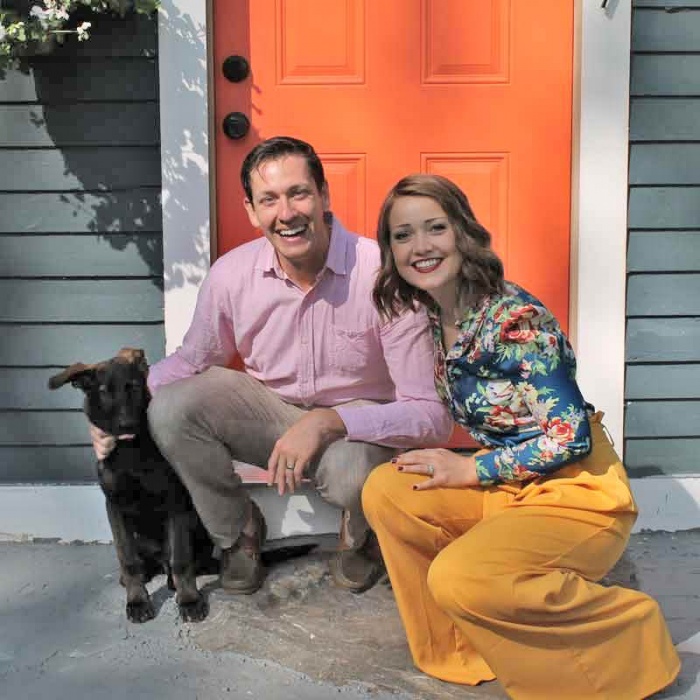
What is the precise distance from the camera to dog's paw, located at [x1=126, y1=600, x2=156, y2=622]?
2.59m

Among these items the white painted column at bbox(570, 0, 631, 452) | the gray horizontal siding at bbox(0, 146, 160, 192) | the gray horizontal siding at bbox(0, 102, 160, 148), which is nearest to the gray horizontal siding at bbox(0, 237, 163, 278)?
the gray horizontal siding at bbox(0, 146, 160, 192)

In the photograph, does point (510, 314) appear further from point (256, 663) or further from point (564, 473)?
point (256, 663)

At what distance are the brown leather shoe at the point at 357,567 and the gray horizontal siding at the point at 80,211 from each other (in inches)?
49.6

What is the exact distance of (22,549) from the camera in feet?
10.4

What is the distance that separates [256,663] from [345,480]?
0.54 metres

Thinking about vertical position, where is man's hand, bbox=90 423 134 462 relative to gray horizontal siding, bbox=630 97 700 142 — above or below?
below

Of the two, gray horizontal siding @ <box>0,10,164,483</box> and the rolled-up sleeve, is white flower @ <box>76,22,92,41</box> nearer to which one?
gray horizontal siding @ <box>0,10,164,483</box>

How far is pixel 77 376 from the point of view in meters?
2.52

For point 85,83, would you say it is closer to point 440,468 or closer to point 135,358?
point 135,358

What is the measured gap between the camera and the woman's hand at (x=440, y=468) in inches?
87.7

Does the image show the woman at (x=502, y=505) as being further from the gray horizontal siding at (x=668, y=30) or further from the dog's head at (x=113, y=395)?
the gray horizontal siding at (x=668, y=30)

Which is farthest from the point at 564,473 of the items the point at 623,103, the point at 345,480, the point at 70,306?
the point at 70,306

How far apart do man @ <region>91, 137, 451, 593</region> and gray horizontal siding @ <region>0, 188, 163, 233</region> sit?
494 millimetres

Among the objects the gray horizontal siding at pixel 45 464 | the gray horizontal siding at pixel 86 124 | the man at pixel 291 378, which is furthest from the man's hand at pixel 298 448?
the gray horizontal siding at pixel 86 124
